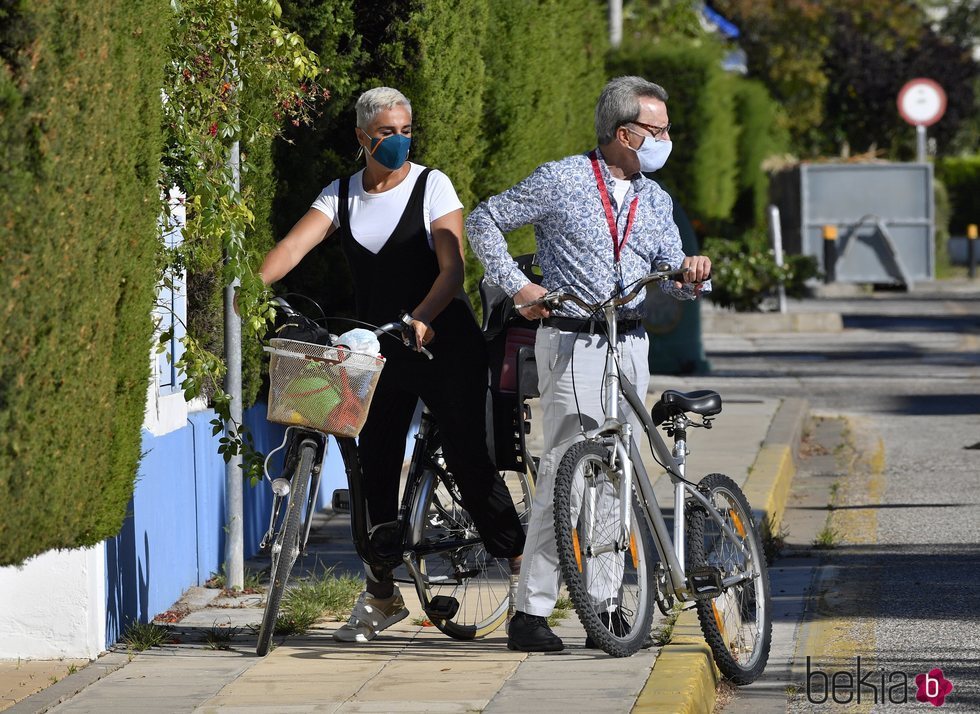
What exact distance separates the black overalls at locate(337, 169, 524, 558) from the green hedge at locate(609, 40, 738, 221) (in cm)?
1705

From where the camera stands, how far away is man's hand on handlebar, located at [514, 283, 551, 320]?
5.50 metres

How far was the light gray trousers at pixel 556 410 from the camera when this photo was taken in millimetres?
5680

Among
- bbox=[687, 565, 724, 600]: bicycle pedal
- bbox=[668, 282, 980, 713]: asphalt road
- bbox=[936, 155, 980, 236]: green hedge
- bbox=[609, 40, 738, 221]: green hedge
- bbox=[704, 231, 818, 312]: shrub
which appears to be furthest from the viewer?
bbox=[936, 155, 980, 236]: green hedge

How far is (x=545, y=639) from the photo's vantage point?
578cm

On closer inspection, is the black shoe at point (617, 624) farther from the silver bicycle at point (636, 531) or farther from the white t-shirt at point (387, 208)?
the white t-shirt at point (387, 208)

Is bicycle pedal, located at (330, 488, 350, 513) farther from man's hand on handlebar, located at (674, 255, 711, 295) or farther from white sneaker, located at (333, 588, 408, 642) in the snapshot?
man's hand on handlebar, located at (674, 255, 711, 295)

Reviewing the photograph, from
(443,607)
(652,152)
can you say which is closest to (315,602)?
(443,607)

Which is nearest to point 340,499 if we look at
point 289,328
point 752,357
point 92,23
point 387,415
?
point 387,415

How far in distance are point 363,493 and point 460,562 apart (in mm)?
461

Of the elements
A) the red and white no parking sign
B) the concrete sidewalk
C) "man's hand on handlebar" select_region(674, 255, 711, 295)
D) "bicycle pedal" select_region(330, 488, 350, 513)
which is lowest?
the concrete sidewalk

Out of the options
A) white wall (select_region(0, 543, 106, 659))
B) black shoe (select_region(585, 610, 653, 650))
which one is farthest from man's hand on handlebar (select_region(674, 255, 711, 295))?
white wall (select_region(0, 543, 106, 659))

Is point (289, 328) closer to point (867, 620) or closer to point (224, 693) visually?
point (224, 693)

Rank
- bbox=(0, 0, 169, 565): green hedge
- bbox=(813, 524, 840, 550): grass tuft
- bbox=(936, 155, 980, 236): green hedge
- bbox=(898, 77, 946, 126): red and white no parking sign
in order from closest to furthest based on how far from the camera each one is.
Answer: bbox=(0, 0, 169, 565): green hedge
bbox=(813, 524, 840, 550): grass tuft
bbox=(898, 77, 946, 126): red and white no parking sign
bbox=(936, 155, 980, 236): green hedge

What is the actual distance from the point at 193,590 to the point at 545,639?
1953 mm
